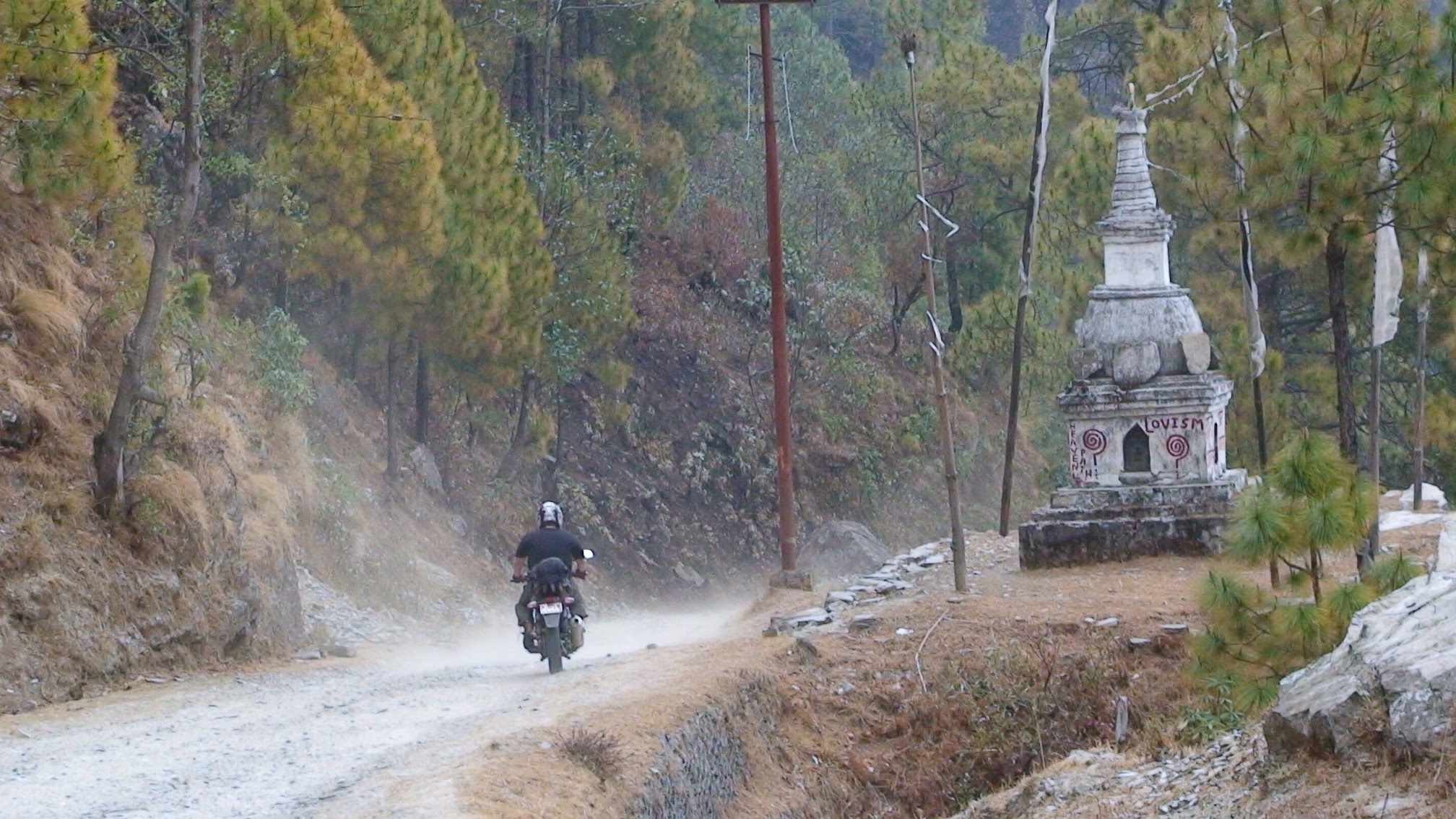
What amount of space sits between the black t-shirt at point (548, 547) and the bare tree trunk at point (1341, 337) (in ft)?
20.5

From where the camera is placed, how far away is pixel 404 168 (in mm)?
22891

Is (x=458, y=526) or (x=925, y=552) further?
(x=458, y=526)

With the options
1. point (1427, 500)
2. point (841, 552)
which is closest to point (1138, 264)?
point (1427, 500)

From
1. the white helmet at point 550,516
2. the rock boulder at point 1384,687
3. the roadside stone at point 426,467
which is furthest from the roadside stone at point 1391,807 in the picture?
the roadside stone at point 426,467

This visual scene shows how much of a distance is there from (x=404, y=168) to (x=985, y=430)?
22344 millimetres

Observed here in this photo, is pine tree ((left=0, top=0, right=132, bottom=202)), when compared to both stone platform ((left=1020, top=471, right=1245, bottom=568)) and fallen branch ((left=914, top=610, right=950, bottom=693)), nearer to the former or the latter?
fallen branch ((left=914, top=610, right=950, bottom=693))

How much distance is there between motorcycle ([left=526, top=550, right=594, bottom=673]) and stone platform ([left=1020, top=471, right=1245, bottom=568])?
615cm

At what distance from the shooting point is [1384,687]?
8.15 meters

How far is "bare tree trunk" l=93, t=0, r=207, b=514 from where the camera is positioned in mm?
14375

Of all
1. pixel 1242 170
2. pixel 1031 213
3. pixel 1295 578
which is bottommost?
pixel 1295 578

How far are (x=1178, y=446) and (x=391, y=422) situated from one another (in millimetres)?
12489

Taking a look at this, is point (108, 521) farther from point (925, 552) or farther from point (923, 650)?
point (925, 552)

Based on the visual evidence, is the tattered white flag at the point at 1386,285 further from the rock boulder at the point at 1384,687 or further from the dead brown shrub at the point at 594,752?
the dead brown shrub at the point at 594,752

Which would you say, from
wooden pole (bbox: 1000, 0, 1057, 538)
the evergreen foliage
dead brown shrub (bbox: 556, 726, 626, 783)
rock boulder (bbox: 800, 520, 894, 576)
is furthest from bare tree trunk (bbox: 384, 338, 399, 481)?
the evergreen foliage
